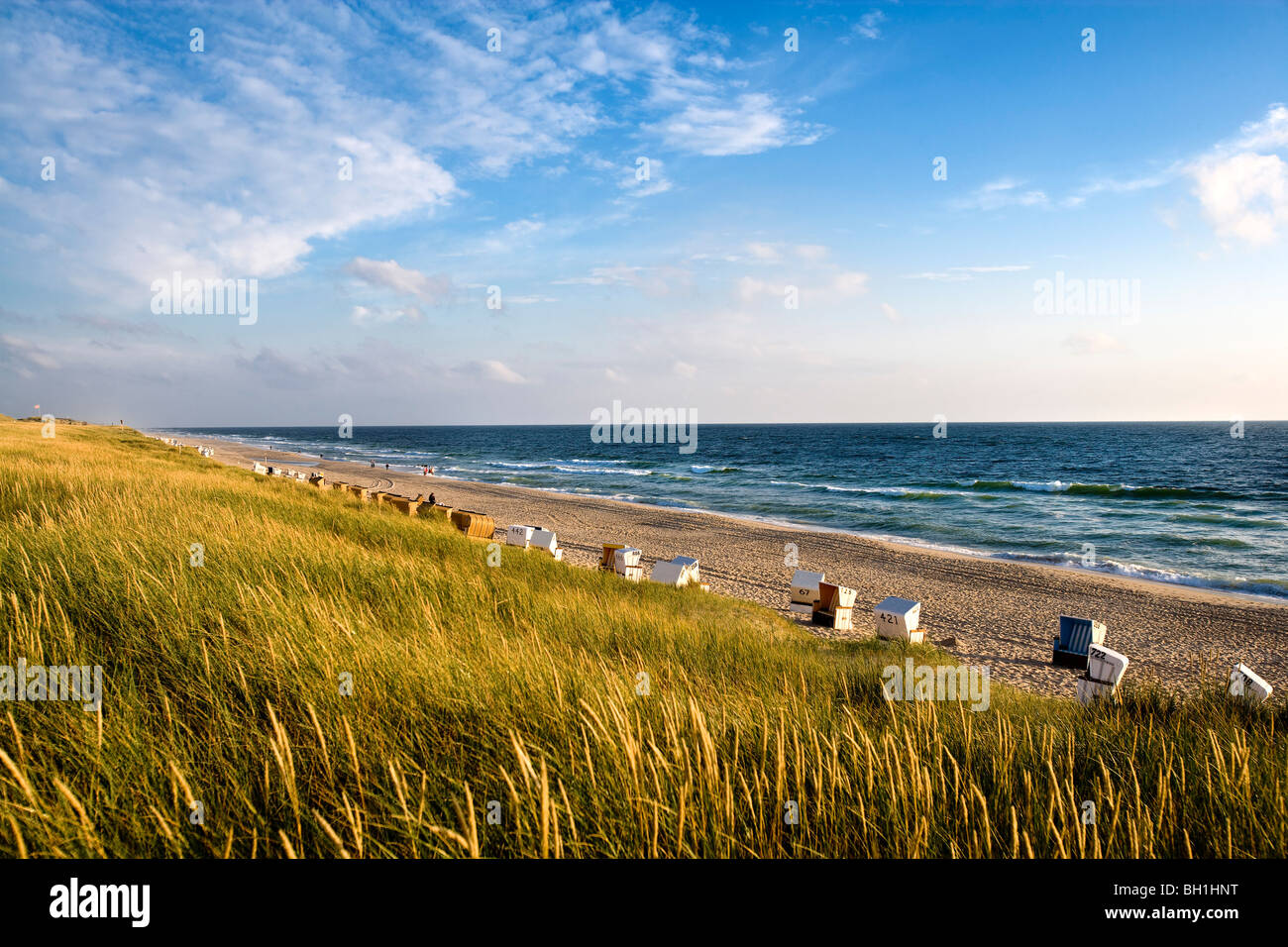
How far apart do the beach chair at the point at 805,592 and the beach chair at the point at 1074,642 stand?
4743 millimetres

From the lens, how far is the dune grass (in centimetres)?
194

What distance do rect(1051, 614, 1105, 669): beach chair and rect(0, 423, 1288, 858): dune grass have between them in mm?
7756

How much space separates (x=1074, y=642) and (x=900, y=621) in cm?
377

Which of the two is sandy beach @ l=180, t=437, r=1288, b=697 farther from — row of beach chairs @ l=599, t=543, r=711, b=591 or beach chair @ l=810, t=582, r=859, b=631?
row of beach chairs @ l=599, t=543, r=711, b=591

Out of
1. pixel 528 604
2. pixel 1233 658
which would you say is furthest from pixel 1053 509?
pixel 528 604

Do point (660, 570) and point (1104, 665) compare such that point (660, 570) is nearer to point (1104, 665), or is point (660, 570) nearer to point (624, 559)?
point (624, 559)

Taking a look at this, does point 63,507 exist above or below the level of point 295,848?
above

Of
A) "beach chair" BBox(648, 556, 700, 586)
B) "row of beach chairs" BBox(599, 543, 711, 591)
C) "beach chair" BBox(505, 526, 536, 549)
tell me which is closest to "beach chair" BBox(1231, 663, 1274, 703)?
"row of beach chairs" BBox(599, 543, 711, 591)

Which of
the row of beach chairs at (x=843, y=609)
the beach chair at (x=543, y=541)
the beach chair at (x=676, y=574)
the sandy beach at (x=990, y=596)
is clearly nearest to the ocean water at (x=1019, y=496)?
the sandy beach at (x=990, y=596)

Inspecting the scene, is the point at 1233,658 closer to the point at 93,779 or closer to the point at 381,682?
the point at 381,682

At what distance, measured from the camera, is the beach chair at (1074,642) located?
11195 mm

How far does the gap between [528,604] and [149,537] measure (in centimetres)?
325

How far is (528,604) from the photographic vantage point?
566 centimetres

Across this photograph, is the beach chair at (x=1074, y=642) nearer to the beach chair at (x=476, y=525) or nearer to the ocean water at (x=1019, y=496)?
the ocean water at (x=1019, y=496)
